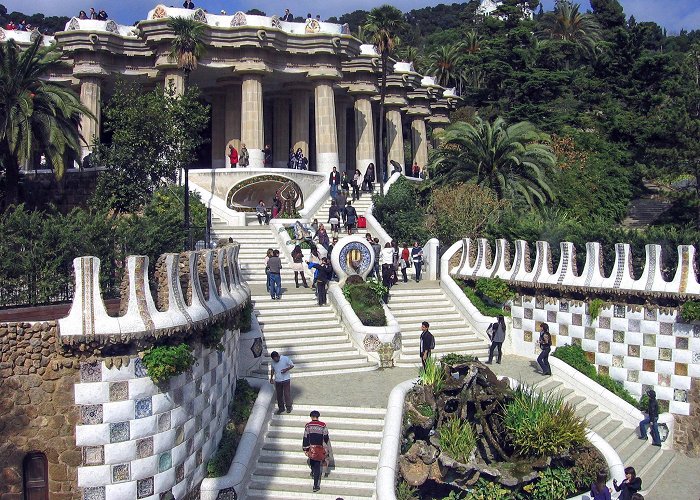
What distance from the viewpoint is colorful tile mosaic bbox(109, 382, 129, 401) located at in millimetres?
14438

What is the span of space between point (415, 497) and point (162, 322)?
6365mm

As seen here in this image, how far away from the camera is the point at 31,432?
14.4m

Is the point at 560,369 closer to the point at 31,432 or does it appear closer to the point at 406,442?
the point at 406,442

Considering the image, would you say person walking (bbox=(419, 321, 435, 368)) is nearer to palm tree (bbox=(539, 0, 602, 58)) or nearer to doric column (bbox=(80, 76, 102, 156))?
doric column (bbox=(80, 76, 102, 156))

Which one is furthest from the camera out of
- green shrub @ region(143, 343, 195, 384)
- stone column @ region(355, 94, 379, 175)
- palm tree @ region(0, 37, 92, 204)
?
stone column @ region(355, 94, 379, 175)

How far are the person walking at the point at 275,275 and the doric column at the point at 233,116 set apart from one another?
20989mm

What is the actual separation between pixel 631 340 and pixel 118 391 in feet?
49.2

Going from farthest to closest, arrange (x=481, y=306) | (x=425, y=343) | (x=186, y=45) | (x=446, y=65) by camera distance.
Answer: (x=446, y=65), (x=186, y=45), (x=481, y=306), (x=425, y=343)

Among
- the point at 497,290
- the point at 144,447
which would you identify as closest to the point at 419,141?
the point at 497,290

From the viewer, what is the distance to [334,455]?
695 inches

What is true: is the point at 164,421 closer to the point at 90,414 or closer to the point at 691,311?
the point at 90,414

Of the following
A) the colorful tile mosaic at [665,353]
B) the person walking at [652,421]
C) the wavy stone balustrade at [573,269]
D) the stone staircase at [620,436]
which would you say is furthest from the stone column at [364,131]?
the person walking at [652,421]

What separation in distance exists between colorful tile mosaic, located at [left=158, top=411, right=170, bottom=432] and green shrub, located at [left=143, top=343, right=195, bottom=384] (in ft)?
2.23

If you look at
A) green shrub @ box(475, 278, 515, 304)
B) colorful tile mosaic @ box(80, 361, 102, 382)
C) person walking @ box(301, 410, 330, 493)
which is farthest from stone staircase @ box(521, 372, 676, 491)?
colorful tile mosaic @ box(80, 361, 102, 382)
